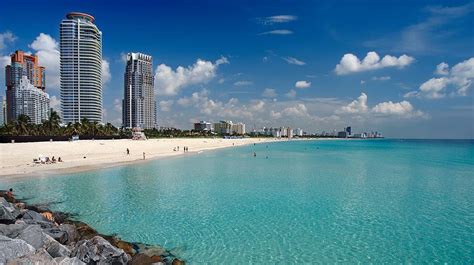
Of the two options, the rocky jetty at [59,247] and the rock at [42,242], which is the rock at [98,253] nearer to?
the rocky jetty at [59,247]

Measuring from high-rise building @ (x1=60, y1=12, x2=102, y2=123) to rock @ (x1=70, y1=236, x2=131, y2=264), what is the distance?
166192 mm

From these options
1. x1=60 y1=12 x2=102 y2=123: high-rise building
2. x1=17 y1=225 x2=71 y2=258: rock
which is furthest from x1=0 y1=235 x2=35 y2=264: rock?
x1=60 y1=12 x2=102 y2=123: high-rise building

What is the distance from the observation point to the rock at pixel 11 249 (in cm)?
792

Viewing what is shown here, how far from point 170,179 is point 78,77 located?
14969 centimetres

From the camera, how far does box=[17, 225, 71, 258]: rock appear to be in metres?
9.72

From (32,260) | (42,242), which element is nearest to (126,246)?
(42,242)

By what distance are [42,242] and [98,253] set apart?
2034 mm

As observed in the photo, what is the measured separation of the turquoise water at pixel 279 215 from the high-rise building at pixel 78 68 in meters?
143

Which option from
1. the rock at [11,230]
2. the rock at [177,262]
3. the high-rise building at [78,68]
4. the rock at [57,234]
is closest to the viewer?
the rock at [11,230]

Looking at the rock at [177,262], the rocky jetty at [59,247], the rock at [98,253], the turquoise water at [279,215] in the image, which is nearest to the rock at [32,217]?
the rocky jetty at [59,247]

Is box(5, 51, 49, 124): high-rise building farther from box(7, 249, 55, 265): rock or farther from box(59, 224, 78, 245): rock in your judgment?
box(7, 249, 55, 265): rock

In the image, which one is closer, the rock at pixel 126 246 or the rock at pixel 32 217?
the rock at pixel 126 246

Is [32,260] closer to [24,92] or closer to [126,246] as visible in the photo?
[126,246]

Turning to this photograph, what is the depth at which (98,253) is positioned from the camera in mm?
9906
